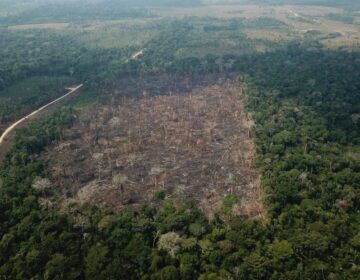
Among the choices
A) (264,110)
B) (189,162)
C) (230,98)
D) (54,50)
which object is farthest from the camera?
(54,50)

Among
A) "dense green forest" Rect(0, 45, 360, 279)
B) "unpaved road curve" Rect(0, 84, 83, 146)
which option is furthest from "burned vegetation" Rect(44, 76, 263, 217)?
"unpaved road curve" Rect(0, 84, 83, 146)

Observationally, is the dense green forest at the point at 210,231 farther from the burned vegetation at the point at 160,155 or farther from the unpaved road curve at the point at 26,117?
the unpaved road curve at the point at 26,117

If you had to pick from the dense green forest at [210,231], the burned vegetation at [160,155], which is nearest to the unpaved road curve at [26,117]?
the dense green forest at [210,231]

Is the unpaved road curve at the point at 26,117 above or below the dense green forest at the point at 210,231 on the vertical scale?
below

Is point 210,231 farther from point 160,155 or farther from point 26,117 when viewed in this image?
point 26,117

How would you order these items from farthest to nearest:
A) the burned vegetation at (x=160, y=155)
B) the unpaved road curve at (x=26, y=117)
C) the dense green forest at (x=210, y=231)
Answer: the unpaved road curve at (x=26, y=117)
the burned vegetation at (x=160, y=155)
the dense green forest at (x=210, y=231)

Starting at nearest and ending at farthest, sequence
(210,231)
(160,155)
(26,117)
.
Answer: (210,231) → (160,155) → (26,117)

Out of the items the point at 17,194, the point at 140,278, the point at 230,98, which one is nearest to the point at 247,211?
the point at 140,278

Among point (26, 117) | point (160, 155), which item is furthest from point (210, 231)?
point (26, 117)

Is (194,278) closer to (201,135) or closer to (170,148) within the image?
(170,148)
